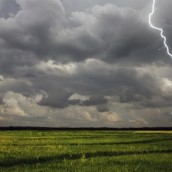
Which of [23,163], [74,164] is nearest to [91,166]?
[74,164]

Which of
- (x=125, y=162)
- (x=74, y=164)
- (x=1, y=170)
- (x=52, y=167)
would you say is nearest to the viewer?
(x=1, y=170)

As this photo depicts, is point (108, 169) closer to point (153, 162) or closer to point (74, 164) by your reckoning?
point (74, 164)

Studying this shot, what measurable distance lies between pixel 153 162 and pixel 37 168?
6.91m

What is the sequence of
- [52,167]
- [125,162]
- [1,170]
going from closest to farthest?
1. [1,170]
2. [52,167]
3. [125,162]

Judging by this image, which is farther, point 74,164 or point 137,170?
point 74,164

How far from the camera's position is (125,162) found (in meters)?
21.6

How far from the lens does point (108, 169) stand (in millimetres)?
18500

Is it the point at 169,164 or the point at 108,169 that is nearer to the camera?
the point at 108,169

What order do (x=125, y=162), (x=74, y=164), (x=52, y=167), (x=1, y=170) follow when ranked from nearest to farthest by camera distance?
(x=1, y=170) → (x=52, y=167) → (x=74, y=164) → (x=125, y=162)

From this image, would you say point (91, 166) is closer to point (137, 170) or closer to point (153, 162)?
point (137, 170)

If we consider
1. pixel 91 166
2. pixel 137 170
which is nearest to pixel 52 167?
pixel 91 166

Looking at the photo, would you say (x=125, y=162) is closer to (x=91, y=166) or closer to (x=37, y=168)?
(x=91, y=166)

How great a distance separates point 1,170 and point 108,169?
490 cm

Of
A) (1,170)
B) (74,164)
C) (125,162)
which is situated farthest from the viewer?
(125,162)
